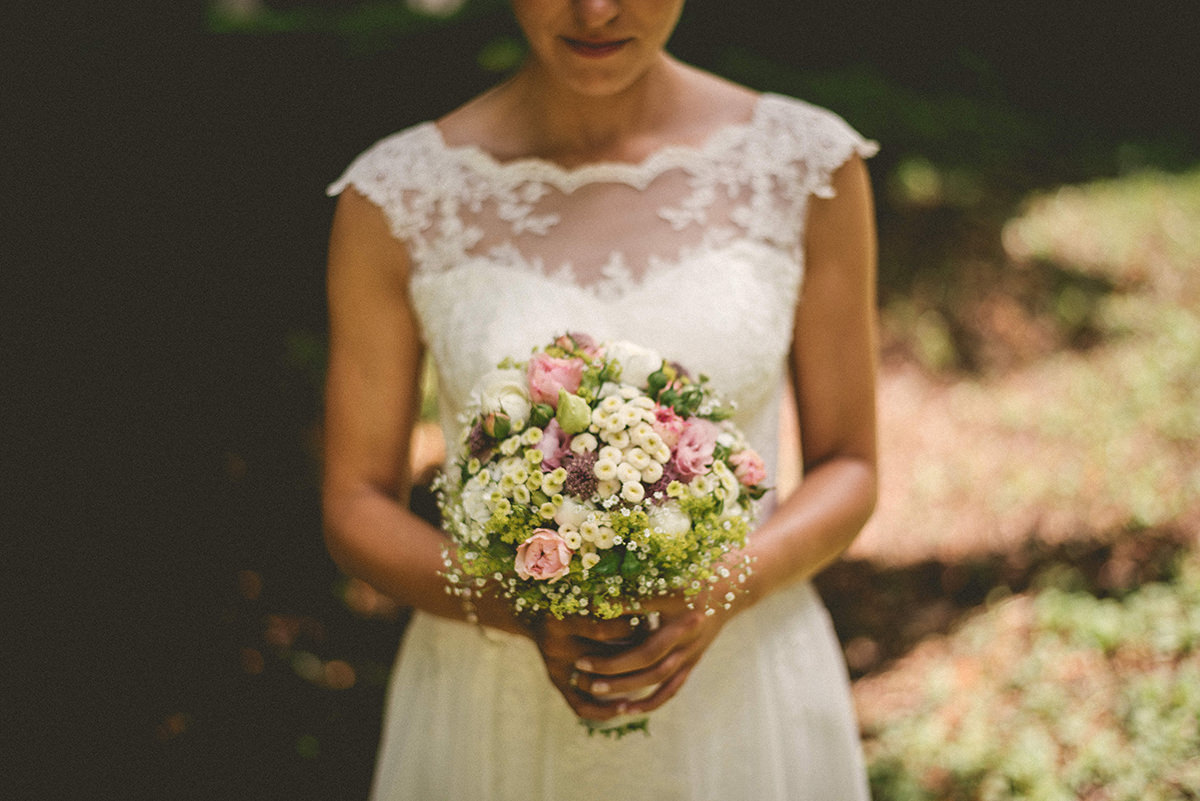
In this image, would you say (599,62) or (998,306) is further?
(998,306)

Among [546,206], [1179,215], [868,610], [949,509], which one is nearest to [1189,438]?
[949,509]

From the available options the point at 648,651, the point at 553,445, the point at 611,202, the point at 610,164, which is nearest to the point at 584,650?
the point at 648,651

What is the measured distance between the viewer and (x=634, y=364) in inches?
66.2

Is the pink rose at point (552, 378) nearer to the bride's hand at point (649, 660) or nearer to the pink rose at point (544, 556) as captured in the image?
the pink rose at point (544, 556)

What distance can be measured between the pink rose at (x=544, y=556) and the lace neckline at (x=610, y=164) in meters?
1.04

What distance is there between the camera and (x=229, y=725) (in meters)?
3.87

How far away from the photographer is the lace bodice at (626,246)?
2107 millimetres

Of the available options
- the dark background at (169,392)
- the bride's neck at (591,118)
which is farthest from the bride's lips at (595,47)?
the dark background at (169,392)

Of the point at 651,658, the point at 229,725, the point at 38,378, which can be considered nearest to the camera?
the point at 651,658

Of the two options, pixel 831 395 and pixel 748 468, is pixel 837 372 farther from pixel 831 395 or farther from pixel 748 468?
pixel 748 468

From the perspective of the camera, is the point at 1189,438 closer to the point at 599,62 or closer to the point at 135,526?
the point at 599,62

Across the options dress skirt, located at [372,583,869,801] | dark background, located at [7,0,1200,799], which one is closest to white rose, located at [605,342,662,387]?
dress skirt, located at [372,583,869,801]

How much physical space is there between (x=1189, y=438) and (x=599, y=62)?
5274 millimetres

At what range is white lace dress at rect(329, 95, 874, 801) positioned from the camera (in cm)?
213
